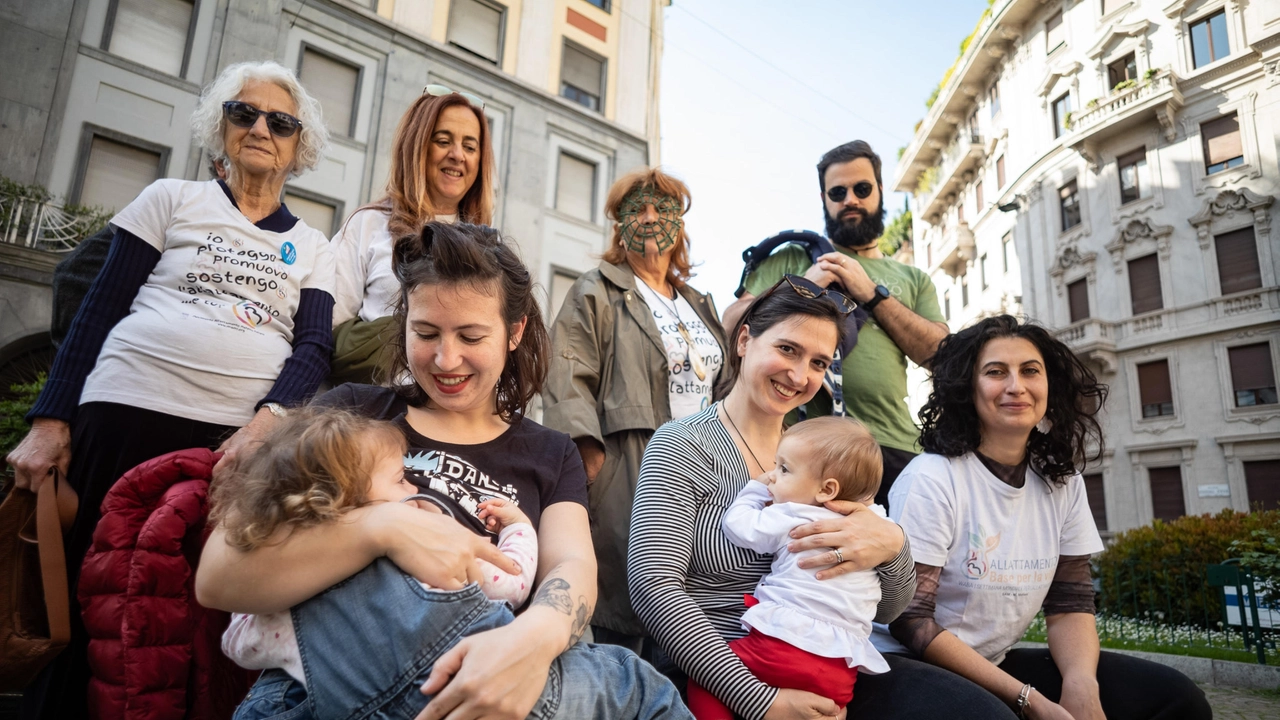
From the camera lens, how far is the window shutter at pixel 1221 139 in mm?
22250

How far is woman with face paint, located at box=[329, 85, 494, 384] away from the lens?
294 centimetres

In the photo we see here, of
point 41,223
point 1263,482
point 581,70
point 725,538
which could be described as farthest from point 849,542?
point 1263,482

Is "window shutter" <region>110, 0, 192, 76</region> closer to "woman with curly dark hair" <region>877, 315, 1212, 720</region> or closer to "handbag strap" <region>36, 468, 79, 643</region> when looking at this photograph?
"handbag strap" <region>36, 468, 79, 643</region>

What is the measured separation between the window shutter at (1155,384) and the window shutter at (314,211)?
83.5 ft

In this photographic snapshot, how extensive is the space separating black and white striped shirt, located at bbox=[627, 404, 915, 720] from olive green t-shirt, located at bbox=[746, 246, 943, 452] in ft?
3.52

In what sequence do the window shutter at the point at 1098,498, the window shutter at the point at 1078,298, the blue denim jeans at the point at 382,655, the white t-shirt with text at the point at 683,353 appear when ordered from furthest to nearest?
1. the window shutter at the point at 1078,298
2. the window shutter at the point at 1098,498
3. the white t-shirt with text at the point at 683,353
4. the blue denim jeans at the point at 382,655

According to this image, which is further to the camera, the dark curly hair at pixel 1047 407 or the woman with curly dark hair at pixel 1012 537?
the dark curly hair at pixel 1047 407

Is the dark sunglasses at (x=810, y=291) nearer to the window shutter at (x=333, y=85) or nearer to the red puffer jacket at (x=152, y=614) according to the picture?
the red puffer jacket at (x=152, y=614)

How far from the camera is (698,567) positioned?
2320 mm

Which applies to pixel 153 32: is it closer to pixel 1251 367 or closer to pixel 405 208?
pixel 405 208

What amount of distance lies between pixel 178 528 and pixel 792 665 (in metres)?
1.71

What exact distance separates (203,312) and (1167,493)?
91.2ft

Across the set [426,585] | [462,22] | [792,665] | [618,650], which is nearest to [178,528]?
[426,585]

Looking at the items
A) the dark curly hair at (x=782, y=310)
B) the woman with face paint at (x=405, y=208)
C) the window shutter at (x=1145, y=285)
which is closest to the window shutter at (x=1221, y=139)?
the window shutter at (x=1145, y=285)
